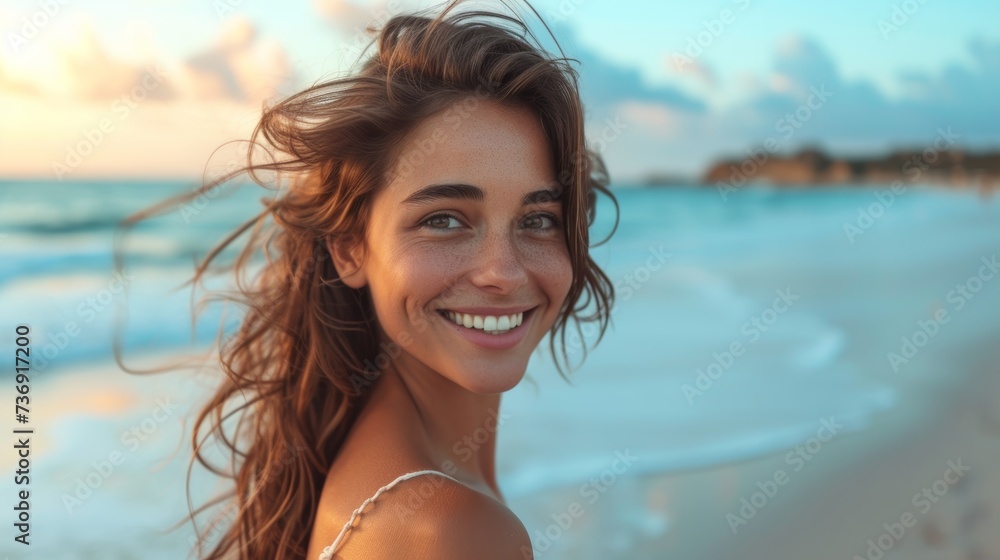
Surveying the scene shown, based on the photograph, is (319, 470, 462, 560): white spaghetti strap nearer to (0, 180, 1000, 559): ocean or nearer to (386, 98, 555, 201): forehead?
(386, 98, 555, 201): forehead

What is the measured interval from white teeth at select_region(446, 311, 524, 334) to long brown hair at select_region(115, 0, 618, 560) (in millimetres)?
302

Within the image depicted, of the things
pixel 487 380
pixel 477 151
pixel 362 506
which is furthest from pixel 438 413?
pixel 477 151

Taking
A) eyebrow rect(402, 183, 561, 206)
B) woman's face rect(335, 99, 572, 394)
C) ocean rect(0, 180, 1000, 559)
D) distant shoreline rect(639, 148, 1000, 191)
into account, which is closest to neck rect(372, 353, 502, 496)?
woman's face rect(335, 99, 572, 394)

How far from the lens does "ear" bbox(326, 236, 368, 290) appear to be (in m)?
2.46

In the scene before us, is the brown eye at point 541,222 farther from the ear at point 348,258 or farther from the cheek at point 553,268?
the ear at point 348,258

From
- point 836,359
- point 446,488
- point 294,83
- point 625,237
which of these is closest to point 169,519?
point 294,83

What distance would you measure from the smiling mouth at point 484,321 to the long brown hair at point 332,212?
30 cm

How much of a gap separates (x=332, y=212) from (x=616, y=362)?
7.59 m

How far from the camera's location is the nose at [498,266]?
2.23m

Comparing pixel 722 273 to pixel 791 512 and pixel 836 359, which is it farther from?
pixel 791 512

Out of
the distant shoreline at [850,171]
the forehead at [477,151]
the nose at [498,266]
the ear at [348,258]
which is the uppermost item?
the forehead at [477,151]

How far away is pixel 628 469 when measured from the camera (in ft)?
21.0

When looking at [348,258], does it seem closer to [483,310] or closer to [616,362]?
[483,310]

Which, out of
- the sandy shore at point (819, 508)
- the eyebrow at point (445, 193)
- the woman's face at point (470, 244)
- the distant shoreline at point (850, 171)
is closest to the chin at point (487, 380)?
the woman's face at point (470, 244)
